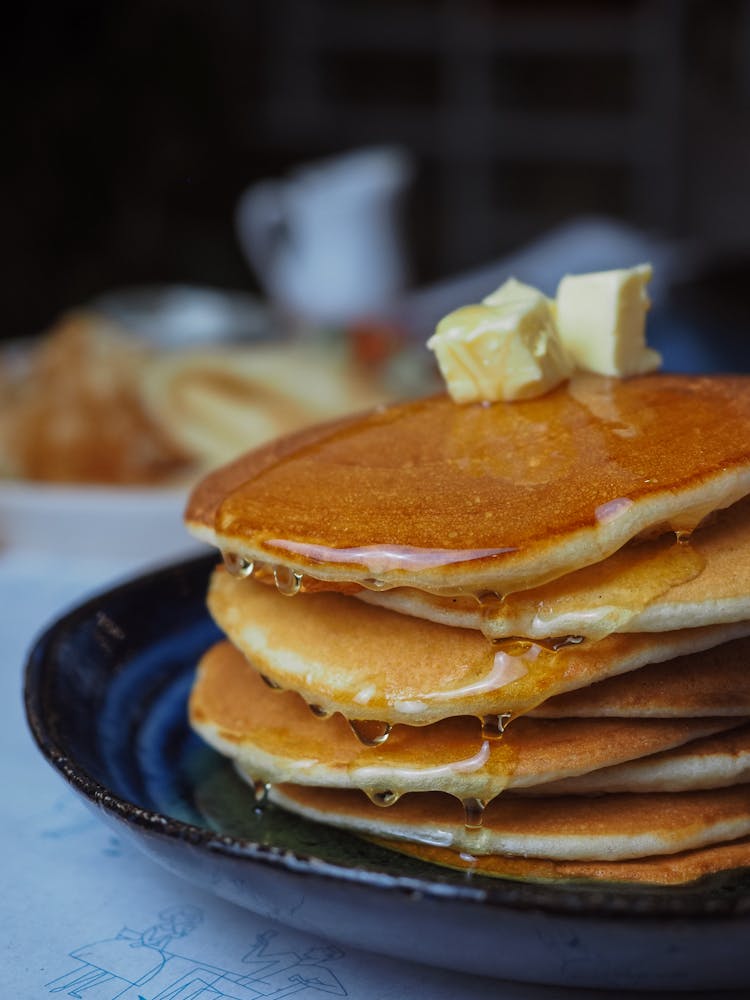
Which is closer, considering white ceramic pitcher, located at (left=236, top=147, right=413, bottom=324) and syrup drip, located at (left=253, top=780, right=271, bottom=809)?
syrup drip, located at (left=253, top=780, right=271, bottom=809)

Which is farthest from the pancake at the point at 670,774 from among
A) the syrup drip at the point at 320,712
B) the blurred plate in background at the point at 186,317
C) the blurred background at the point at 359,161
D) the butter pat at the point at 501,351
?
the blurred plate in background at the point at 186,317

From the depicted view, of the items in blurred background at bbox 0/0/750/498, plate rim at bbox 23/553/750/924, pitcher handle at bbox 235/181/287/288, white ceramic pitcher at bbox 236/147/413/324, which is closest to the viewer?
plate rim at bbox 23/553/750/924

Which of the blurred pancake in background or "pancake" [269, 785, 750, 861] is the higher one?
"pancake" [269, 785, 750, 861]

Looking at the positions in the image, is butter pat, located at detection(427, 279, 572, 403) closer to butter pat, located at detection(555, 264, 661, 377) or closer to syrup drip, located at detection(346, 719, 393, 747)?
butter pat, located at detection(555, 264, 661, 377)

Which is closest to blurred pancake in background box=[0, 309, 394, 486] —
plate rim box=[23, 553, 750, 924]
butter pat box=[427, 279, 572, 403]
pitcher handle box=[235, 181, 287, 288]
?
butter pat box=[427, 279, 572, 403]

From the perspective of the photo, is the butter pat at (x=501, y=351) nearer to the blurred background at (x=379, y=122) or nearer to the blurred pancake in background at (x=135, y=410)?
the blurred pancake in background at (x=135, y=410)

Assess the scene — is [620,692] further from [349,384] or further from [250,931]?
[349,384]

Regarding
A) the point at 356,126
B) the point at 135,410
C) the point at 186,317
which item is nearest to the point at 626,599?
the point at 135,410
